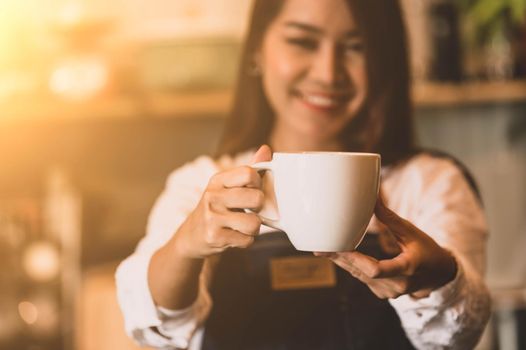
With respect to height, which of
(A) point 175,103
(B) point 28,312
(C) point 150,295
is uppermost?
(A) point 175,103

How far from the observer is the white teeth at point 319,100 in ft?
1.79

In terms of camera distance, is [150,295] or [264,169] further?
[150,295]

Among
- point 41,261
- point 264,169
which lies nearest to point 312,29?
point 264,169

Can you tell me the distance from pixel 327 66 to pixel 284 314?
203mm

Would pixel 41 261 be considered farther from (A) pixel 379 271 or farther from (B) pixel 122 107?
(A) pixel 379 271

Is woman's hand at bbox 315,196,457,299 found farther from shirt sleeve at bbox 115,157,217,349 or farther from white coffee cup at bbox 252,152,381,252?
shirt sleeve at bbox 115,157,217,349

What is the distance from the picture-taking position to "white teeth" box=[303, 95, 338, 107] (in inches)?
21.4

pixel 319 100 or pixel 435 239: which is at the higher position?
pixel 319 100

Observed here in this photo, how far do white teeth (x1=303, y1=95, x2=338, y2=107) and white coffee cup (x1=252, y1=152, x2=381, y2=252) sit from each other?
0.44 ft

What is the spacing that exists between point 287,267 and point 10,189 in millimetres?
601

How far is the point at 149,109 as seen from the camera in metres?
0.98

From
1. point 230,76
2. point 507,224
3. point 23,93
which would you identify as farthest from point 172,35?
point 507,224

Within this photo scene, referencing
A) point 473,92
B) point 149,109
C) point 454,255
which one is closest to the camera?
point 454,255

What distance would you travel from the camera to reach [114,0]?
2.89ft
